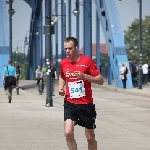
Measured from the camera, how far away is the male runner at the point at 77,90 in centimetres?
984

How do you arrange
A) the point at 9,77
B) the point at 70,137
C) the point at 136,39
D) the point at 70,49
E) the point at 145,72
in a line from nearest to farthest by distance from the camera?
the point at 70,49 < the point at 70,137 < the point at 9,77 < the point at 145,72 < the point at 136,39

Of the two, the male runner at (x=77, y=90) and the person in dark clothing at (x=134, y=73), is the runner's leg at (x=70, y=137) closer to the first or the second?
the male runner at (x=77, y=90)

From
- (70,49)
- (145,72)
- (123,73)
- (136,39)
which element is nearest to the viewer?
(70,49)

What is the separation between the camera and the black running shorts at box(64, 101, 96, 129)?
1013cm

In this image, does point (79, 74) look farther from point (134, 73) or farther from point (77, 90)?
point (134, 73)

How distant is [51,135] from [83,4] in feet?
152

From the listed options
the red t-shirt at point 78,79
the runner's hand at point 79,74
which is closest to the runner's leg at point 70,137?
the red t-shirt at point 78,79

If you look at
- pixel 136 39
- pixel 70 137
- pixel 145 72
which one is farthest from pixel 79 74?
pixel 136 39

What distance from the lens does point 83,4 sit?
61.3 meters

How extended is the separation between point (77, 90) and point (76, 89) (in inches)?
0.8

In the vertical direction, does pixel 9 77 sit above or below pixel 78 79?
below

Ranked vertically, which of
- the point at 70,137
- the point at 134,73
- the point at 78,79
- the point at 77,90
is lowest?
the point at 134,73

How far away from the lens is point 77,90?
32.6ft

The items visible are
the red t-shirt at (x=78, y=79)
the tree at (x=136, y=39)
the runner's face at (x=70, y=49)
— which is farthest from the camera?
the tree at (x=136, y=39)
